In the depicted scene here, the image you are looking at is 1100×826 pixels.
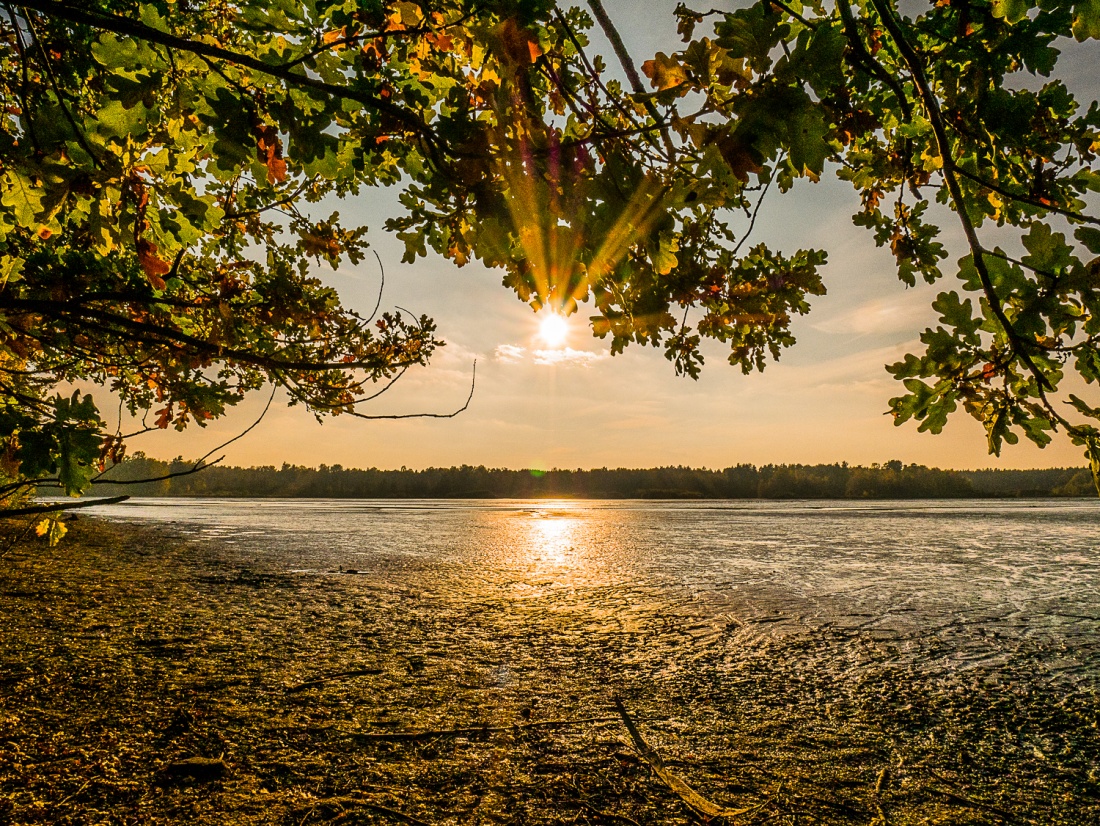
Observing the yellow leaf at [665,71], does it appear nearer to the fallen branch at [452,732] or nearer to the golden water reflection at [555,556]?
the fallen branch at [452,732]

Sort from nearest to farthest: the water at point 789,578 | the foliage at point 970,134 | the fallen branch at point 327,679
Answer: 1. the foliage at point 970,134
2. the fallen branch at point 327,679
3. the water at point 789,578

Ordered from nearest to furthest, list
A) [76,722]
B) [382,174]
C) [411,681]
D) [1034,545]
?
[76,722] → [411,681] → [382,174] → [1034,545]

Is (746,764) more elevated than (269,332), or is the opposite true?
(269,332)

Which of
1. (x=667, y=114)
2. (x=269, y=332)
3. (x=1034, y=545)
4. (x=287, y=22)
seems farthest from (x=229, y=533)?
(x=1034, y=545)

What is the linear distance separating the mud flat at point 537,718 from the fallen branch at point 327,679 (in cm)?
2

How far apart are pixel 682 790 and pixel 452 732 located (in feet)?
2.23

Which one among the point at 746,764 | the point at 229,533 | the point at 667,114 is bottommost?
the point at 229,533

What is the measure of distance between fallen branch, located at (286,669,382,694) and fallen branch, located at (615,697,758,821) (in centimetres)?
108

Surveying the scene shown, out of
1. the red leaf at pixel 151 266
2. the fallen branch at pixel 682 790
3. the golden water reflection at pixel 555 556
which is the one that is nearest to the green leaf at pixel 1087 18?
the fallen branch at pixel 682 790

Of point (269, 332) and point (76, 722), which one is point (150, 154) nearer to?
point (76, 722)

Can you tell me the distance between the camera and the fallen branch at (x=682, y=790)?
1.21 m

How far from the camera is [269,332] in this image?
449 centimetres

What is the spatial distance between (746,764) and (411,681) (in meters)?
1.19

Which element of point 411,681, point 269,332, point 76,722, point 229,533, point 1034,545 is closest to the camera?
point 76,722
